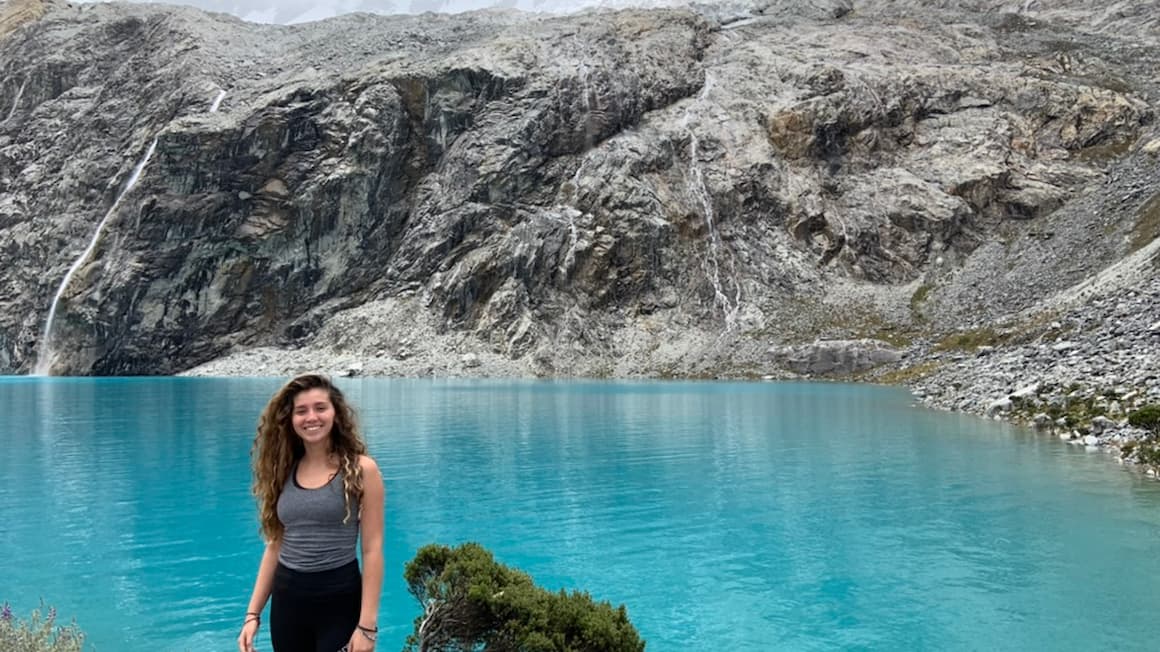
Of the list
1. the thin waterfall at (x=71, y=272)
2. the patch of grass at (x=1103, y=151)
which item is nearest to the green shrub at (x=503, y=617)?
the patch of grass at (x=1103, y=151)

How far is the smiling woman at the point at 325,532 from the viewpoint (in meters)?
5.35

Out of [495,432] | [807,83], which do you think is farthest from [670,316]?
[495,432]

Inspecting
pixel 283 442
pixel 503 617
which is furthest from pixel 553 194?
pixel 283 442

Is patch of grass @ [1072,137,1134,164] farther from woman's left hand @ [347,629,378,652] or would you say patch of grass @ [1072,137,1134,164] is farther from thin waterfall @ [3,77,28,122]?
thin waterfall @ [3,77,28,122]

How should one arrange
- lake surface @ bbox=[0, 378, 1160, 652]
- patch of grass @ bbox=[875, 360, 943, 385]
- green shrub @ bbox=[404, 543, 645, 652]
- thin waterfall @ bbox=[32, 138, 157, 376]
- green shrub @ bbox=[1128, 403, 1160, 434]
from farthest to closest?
thin waterfall @ bbox=[32, 138, 157, 376] → patch of grass @ bbox=[875, 360, 943, 385] → green shrub @ bbox=[1128, 403, 1160, 434] → lake surface @ bbox=[0, 378, 1160, 652] → green shrub @ bbox=[404, 543, 645, 652]

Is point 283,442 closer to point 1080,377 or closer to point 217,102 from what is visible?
point 1080,377

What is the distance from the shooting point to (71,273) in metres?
112

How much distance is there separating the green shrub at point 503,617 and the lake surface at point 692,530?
13.8 ft

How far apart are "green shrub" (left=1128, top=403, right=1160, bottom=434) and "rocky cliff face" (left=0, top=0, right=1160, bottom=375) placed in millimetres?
64757

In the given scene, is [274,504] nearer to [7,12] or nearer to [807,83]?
[807,83]

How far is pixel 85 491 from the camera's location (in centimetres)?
2305

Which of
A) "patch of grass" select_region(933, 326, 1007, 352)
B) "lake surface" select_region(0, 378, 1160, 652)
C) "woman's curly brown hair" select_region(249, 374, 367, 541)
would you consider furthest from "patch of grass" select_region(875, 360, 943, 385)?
"woman's curly brown hair" select_region(249, 374, 367, 541)

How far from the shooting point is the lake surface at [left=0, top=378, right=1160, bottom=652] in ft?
40.2

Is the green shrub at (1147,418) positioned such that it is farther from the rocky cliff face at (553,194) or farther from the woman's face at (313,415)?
the rocky cliff face at (553,194)
